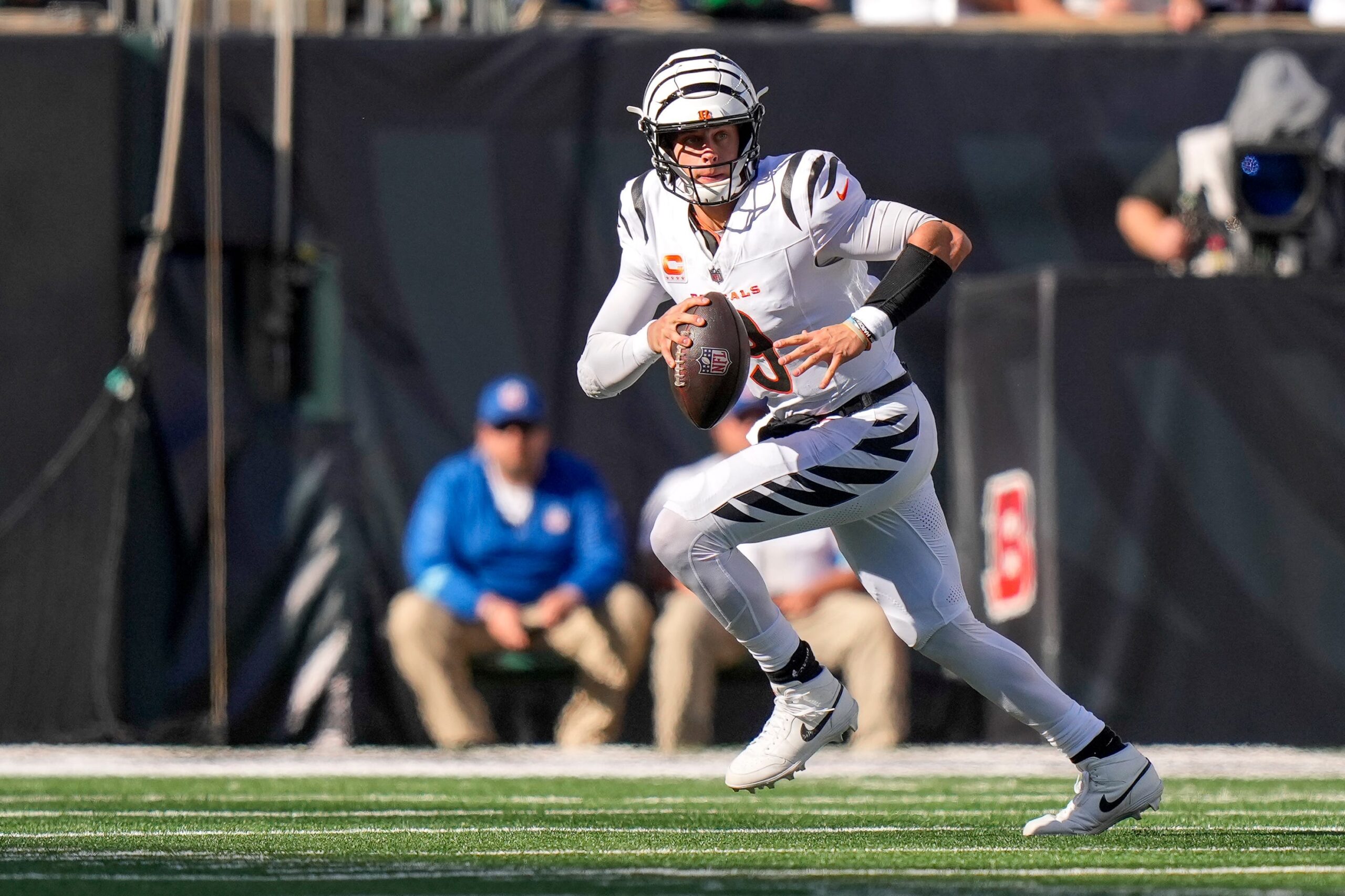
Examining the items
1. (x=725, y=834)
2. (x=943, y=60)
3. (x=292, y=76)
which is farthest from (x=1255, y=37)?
(x=725, y=834)

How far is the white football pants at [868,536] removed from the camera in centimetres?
499

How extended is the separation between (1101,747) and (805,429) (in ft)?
3.34

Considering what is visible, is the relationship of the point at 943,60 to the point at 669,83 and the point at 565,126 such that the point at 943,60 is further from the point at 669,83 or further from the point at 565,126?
the point at 669,83

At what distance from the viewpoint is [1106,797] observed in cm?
493

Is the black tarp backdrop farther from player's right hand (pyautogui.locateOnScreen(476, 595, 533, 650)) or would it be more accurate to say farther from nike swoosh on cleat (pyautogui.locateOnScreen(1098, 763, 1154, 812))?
nike swoosh on cleat (pyautogui.locateOnScreen(1098, 763, 1154, 812))

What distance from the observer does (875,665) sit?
8547mm

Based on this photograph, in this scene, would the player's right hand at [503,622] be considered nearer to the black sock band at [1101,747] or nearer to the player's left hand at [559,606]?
the player's left hand at [559,606]

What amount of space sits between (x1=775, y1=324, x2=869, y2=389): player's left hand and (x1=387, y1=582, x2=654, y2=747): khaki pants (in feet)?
12.8

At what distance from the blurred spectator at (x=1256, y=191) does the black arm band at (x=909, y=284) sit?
12.3 feet

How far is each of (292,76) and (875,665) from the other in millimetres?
3482

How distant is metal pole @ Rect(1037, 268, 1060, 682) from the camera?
8.38 m

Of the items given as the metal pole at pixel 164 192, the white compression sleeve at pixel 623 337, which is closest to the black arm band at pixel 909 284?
the white compression sleeve at pixel 623 337

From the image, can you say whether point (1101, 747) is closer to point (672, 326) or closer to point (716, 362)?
point (716, 362)

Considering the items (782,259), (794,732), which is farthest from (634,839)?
(782,259)
